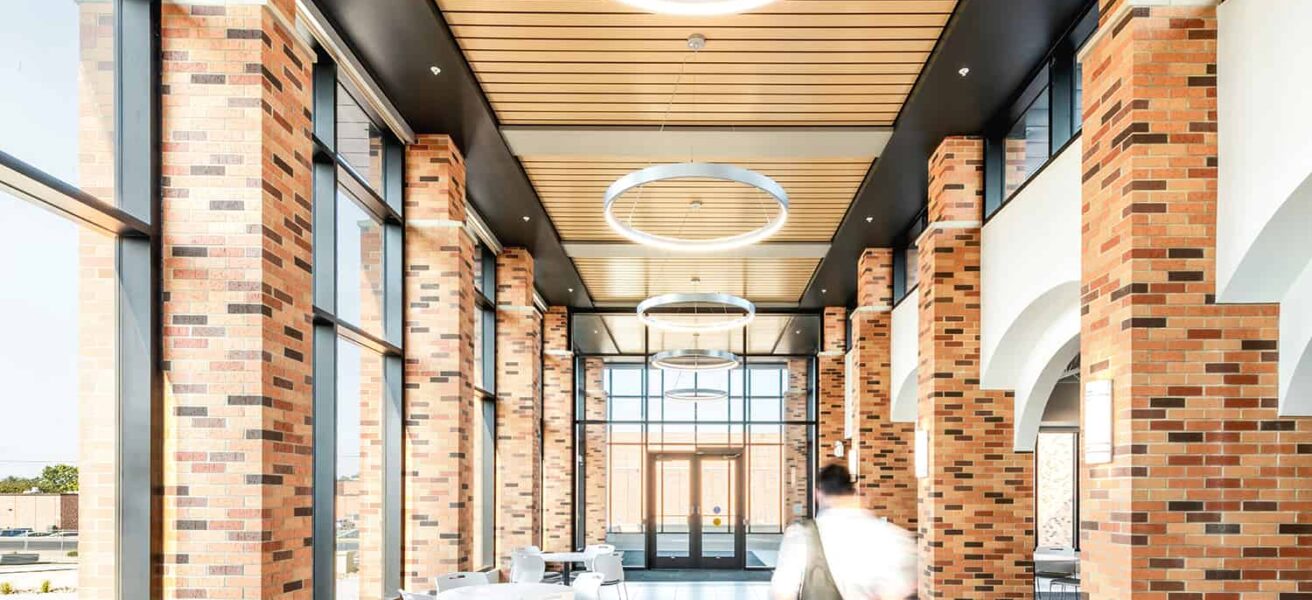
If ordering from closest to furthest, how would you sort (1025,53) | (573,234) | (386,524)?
(1025,53)
(386,524)
(573,234)

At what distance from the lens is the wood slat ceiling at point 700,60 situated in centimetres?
682

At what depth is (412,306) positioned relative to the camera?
9.48 metres

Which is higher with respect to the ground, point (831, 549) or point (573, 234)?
point (573, 234)

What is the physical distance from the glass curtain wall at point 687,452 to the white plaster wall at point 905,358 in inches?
266

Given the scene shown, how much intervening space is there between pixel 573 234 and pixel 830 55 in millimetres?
6442

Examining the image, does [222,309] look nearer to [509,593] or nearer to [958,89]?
[509,593]

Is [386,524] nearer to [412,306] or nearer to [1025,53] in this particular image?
[412,306]

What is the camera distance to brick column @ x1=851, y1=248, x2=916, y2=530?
542 inches

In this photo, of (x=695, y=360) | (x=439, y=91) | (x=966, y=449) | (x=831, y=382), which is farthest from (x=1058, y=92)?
(x=695, y=360)

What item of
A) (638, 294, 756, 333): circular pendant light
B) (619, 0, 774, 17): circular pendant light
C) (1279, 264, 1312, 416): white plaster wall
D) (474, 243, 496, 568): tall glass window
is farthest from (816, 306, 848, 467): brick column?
(619, 0, 774, 17): circular pendant light

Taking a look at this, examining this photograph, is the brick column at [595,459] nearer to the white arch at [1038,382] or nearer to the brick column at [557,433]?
the brick column at [557,433]

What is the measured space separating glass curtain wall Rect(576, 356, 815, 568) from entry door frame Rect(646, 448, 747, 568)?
0.02 meters

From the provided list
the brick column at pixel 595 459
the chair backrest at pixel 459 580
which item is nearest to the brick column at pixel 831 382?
the brick column at pixel 595 459

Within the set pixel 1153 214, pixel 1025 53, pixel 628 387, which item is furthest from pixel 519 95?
pixel 628 387
